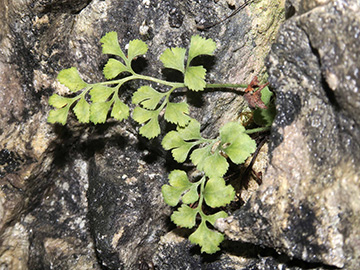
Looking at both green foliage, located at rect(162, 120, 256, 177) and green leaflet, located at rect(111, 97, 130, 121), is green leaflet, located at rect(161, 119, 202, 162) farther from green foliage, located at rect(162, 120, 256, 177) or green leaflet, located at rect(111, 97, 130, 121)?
green leaflet, located at rect(111, 97, 130, 121)

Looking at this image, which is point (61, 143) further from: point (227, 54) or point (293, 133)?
point (293, 133)

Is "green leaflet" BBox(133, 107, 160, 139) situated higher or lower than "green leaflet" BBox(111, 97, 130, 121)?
lower

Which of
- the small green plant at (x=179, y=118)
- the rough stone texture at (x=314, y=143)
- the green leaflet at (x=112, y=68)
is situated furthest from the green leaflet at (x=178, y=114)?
the rough stone texture at (x=314, y=143)

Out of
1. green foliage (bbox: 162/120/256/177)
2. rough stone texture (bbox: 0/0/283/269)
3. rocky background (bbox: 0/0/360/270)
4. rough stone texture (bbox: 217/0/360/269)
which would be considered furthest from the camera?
rough stone texture (bbox: 0/0/283/269)

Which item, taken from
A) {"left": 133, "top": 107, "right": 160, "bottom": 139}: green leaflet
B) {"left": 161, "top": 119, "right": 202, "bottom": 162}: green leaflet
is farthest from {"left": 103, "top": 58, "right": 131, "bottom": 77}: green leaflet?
{"left": 161, "top": 119, "right": 202, "bottom": 162}: green leaflet

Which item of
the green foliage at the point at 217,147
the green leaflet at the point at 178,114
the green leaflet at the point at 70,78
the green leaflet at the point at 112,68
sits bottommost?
the green foliage at the point at 217,147

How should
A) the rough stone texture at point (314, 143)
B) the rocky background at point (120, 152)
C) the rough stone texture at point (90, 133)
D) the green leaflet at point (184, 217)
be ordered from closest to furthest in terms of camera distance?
the rough stone texture at point (314, 143) < the rocky background at point (120, 152) < the green leaflet at point (184, 217) < the rough stone texture at point (90, 133)

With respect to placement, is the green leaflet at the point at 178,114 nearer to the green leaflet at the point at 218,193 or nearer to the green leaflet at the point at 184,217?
the green leaflet at the point at 218,193
